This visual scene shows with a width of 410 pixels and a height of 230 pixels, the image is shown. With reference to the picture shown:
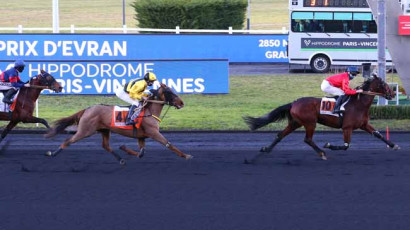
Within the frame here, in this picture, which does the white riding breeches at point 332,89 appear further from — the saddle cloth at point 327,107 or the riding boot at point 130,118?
the riding boot at point 130,118

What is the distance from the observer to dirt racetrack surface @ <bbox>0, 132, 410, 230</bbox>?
393 inches

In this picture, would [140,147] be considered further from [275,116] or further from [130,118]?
[275,116]

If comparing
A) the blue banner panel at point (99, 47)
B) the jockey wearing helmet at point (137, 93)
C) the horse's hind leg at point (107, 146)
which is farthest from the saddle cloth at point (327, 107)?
the blue banner panel at point (99, 47)

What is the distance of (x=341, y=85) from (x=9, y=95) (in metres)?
6.01

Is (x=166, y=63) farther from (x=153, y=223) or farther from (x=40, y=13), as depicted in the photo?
(x=40, y=13)

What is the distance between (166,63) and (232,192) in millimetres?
12908

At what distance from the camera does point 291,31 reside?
1359 inches

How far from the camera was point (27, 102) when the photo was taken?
1647 cm

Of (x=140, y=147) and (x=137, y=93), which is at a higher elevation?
(x=137, y=93)

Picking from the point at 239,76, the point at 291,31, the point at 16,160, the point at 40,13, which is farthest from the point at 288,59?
the point at 40,13

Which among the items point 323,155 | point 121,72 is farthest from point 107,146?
point 121,72

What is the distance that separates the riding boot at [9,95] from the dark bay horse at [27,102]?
93 mm

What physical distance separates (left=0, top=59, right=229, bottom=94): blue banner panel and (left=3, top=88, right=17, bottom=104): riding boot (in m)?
7.43

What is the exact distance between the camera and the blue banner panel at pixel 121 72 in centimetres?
2406
